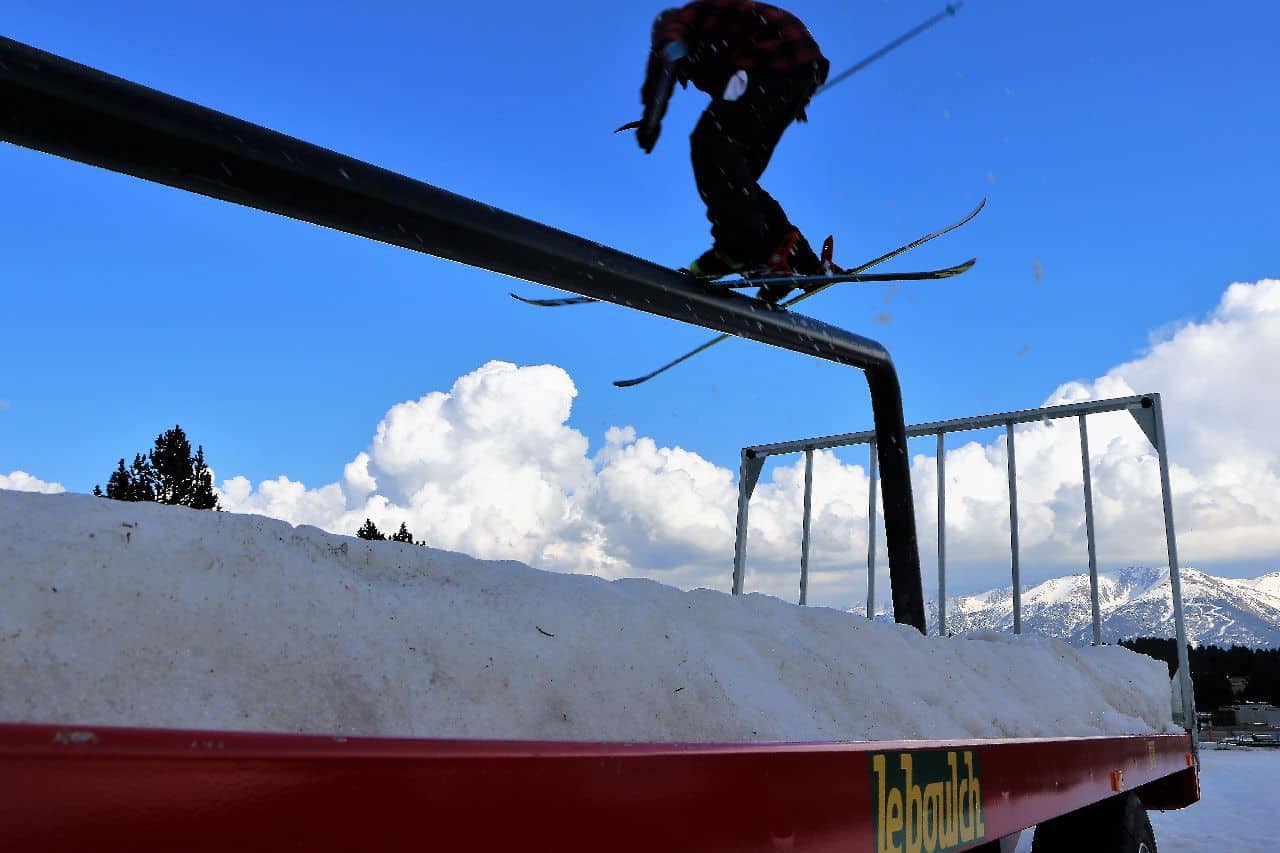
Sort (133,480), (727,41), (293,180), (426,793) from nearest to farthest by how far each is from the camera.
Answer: (426,793), (293,180), (727,41), (133,480)

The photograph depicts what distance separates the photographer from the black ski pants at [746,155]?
2.69 m

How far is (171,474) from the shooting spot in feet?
113

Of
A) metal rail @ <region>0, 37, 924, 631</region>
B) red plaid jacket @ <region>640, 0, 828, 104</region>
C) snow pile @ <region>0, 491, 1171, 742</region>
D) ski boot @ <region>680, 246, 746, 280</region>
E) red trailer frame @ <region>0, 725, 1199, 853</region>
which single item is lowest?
red trailer frame @ <region>0, 725, 1199, 853</region>

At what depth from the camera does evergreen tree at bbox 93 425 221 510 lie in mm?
31953

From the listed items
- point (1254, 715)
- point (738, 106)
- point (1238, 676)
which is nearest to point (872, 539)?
point (738, 106)

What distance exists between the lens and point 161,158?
52.1 inches

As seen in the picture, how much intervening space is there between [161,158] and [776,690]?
118cm

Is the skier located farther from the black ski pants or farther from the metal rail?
the metal rail

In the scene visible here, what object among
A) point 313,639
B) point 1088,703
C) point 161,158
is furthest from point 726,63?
point 313,639

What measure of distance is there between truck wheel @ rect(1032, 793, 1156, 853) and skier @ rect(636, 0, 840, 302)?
1701mm

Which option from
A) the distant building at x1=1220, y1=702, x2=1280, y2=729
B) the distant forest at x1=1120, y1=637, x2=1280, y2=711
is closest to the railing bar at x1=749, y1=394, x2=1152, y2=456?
the distant building at x1=1220, y1=702, x2=1280, y2=729

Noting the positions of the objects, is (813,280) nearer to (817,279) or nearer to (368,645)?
(817,279)

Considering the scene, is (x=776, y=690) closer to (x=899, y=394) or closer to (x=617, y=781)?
(x=617, y=781)

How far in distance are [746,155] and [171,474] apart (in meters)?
36.1
